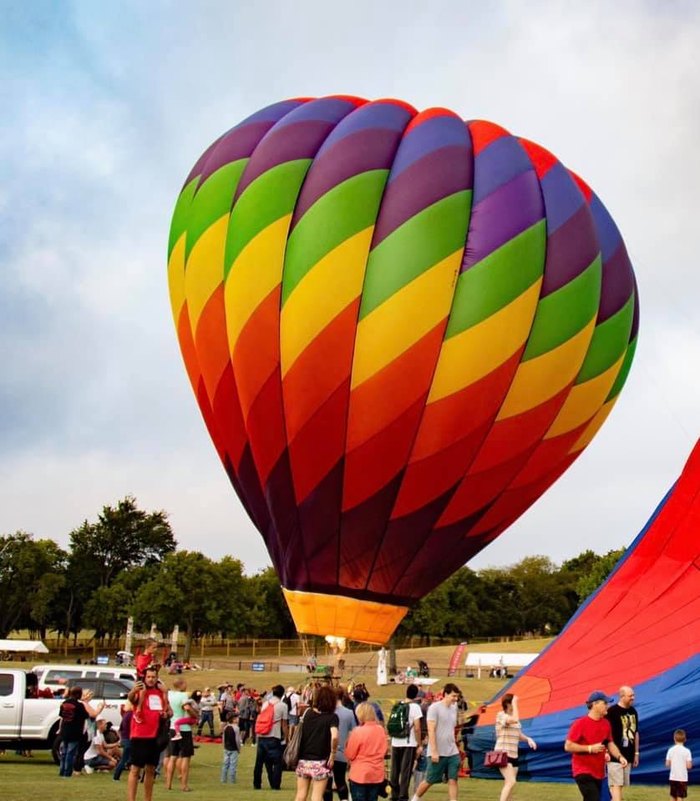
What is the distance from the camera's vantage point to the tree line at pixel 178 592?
211 feet

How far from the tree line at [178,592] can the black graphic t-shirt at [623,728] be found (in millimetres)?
55055

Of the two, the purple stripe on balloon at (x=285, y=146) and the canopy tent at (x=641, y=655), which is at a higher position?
the purple stripe on balloon at (x=285, y=146)

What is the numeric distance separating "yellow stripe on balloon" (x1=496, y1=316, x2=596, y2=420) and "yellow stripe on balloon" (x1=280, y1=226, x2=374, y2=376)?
3.10m

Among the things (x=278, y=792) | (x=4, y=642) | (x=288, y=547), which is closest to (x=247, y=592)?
(x=4, y=642)

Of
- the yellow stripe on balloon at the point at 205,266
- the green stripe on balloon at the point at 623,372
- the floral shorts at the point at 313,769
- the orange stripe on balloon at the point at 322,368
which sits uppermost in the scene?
the yellow stripe on balloon at the point at 205,266

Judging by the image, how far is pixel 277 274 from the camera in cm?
1791

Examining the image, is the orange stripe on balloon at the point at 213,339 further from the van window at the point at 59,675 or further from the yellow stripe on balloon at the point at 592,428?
the van window at the point at 59,675

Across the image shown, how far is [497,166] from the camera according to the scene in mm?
18391

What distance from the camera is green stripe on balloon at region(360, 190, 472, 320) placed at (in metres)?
17.2

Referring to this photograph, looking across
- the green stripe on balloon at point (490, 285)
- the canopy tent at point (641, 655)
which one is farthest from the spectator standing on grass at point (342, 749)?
the green stripe on balloon at point (490, 285)

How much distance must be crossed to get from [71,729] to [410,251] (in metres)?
8.77

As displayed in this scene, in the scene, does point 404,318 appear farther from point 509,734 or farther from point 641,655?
point 509,734

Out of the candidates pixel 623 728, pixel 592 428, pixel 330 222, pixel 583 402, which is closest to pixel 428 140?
pixel 330 222

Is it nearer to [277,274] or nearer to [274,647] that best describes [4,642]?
[274,647]
